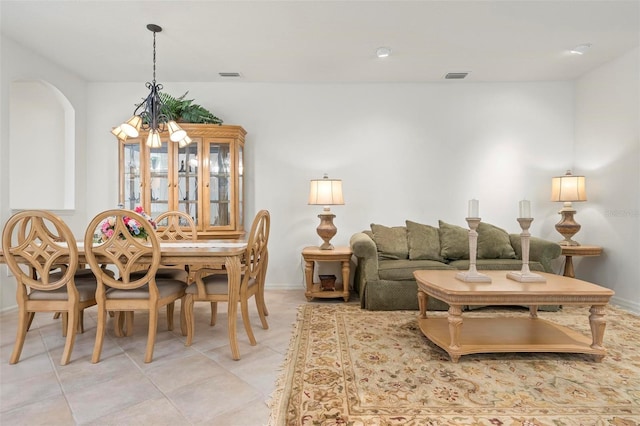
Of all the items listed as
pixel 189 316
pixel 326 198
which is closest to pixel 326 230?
pixel 326 198

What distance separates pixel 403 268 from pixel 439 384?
1543 millimetres

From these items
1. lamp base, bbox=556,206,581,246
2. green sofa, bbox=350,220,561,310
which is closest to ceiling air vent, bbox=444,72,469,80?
green sofa, bbox=350,220,561,310

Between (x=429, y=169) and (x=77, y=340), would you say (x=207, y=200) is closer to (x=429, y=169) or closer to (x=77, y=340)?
(x=77, y=340)

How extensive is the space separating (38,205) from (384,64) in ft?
14.0

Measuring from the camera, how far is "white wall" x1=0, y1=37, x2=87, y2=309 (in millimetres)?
3225

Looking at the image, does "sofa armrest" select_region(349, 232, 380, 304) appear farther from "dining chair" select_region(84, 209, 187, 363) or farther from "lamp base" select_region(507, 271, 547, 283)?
"dining chair" select_region(84, 209, 187, 363)

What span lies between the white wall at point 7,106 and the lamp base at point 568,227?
555 centimetres

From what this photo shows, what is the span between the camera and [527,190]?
4355 mm

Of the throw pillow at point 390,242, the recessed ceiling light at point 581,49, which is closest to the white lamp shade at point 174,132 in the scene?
the throw pillow at point 390,242

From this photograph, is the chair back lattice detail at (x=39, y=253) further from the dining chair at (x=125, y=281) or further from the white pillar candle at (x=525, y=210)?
the white pillar candle at (x=525, y=210)

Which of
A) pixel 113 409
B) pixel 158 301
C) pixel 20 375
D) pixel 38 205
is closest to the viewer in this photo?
pixel 113 409

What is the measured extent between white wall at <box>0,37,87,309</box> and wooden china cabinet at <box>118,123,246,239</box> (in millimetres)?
→ 623

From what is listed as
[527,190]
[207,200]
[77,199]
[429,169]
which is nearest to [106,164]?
[77,199]

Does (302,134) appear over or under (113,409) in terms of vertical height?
over
